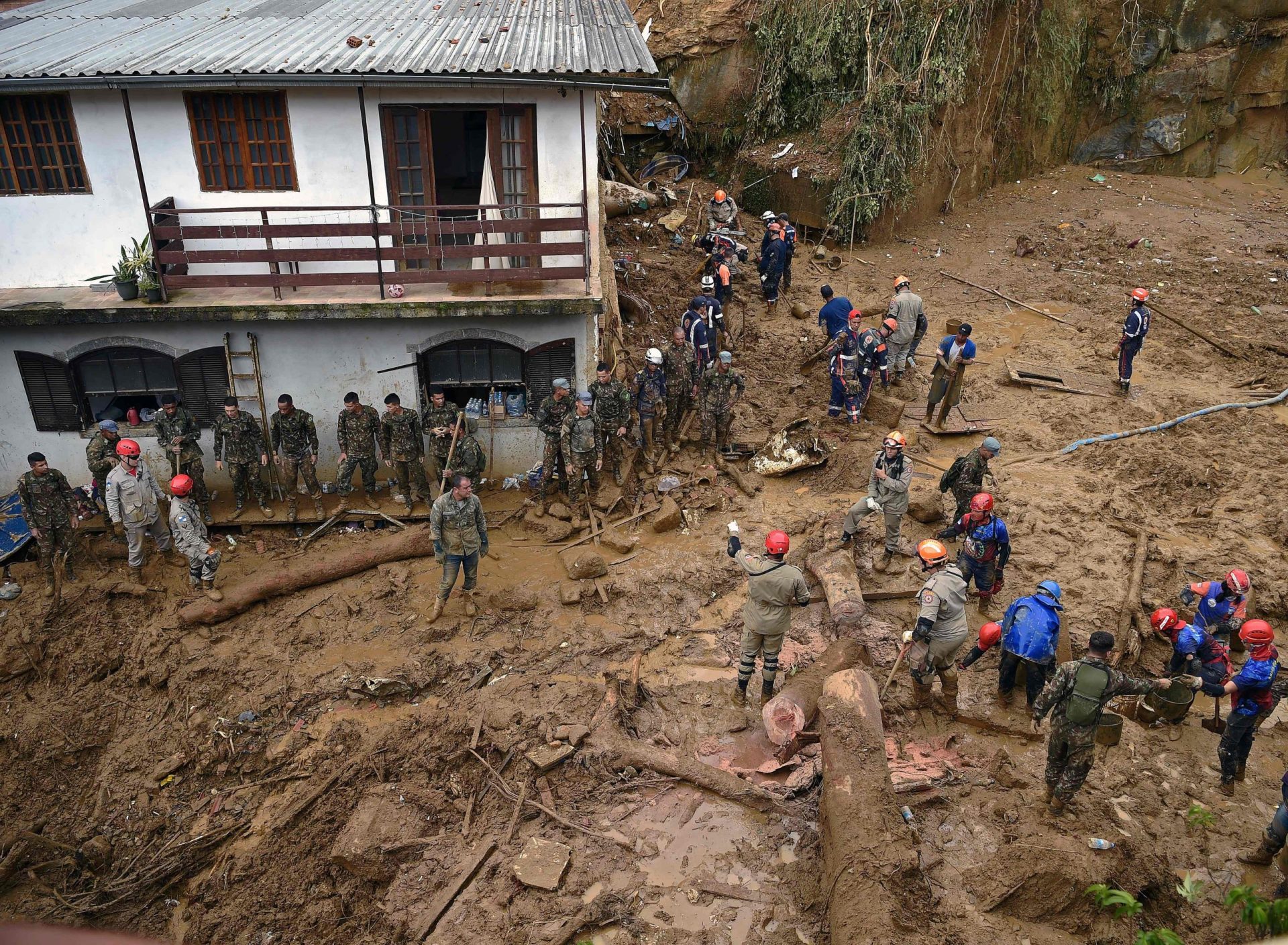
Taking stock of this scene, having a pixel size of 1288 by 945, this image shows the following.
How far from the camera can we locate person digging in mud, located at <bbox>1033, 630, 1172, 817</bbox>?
7.24 metres

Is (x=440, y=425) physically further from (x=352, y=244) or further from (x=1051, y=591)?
(x=1051, y=591)

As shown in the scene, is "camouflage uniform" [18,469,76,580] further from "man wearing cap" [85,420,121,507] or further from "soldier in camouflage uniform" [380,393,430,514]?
"soldier in camouflage uniform" [380,393,430,514]

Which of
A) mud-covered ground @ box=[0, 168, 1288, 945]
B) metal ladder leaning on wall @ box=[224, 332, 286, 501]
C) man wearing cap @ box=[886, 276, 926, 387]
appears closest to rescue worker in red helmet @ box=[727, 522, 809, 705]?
mud-covered ground @ box=[0, 168, 1288, 945]

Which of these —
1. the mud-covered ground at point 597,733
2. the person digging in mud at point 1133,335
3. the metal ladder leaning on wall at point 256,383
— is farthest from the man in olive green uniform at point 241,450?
the person digging in mud at point 1133,335

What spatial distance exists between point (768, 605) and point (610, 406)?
4633mm

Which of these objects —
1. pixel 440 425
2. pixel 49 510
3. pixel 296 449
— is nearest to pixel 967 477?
pixel 440 425

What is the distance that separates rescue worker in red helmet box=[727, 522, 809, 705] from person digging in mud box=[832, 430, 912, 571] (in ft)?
7.07

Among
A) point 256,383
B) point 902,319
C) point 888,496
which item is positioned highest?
point 902,319

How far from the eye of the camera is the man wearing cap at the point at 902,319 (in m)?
14.4

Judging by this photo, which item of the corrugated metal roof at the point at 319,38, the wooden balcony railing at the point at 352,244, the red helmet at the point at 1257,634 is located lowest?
the red helmet at the point at 1257,634

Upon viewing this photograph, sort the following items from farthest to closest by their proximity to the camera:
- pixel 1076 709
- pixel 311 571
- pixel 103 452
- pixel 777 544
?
pixel 103 452 < pixel 311 571 < pixel 777 544 < pixel 1076 709

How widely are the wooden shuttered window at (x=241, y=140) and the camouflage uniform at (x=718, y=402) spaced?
648 cm

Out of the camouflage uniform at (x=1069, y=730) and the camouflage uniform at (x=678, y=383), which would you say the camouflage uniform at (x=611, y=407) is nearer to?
the camouflage uniform at (x=678, y=383)

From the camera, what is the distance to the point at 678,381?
44.6ft
